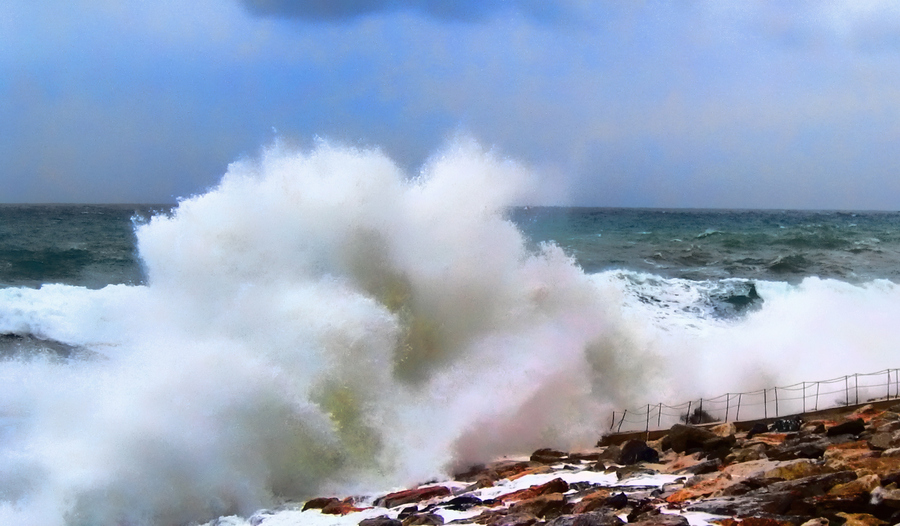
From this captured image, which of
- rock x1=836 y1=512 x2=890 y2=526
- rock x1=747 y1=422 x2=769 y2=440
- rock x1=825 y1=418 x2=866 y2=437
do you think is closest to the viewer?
rock x1=836 y1=512 x2=890 y2=526

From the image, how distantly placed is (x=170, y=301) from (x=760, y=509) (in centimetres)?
980

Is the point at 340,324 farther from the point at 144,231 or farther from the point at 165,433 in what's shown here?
the point at 144,231

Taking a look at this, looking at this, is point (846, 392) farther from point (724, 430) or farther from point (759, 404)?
point (724, 430)

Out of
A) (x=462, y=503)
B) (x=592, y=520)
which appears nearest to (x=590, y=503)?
(x=592, y=520)

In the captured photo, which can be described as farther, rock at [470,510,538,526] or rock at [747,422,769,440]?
rock at [747,422,769,440]

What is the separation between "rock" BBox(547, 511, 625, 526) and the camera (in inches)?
288

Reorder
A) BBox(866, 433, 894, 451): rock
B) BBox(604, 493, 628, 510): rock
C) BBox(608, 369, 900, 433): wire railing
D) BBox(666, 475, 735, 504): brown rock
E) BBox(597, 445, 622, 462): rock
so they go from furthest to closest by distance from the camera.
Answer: BBox(608, 369, 900, 433): wire railing, BBox(597, 445, 622, 462): rock, BBox(866, 433, 894, 451): rock, BBox(666, 475, 735, 504): brown rock, BBox(604, 493, 628, 510): rock

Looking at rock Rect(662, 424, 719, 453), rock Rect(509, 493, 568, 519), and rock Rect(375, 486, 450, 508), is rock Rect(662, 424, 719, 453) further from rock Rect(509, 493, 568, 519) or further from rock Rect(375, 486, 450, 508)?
rock Rect(375, 486, 450, 508)

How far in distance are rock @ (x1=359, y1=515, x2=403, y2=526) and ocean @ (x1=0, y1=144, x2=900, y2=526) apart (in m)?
1.93

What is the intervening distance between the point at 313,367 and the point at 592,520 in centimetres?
567

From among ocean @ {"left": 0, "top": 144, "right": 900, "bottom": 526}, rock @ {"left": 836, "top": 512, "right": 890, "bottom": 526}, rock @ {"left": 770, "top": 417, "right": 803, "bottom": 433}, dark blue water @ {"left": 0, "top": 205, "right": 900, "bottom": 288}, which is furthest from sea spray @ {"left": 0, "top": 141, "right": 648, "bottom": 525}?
A: dark blue water @ {"left": 0, "top": 205, "right": 900, "bottom": 288}

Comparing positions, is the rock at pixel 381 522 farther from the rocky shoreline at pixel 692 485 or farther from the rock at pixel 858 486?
the rock at pixel 858 486

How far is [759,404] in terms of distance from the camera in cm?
1459

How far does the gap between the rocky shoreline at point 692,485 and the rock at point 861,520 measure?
12 millimetres
